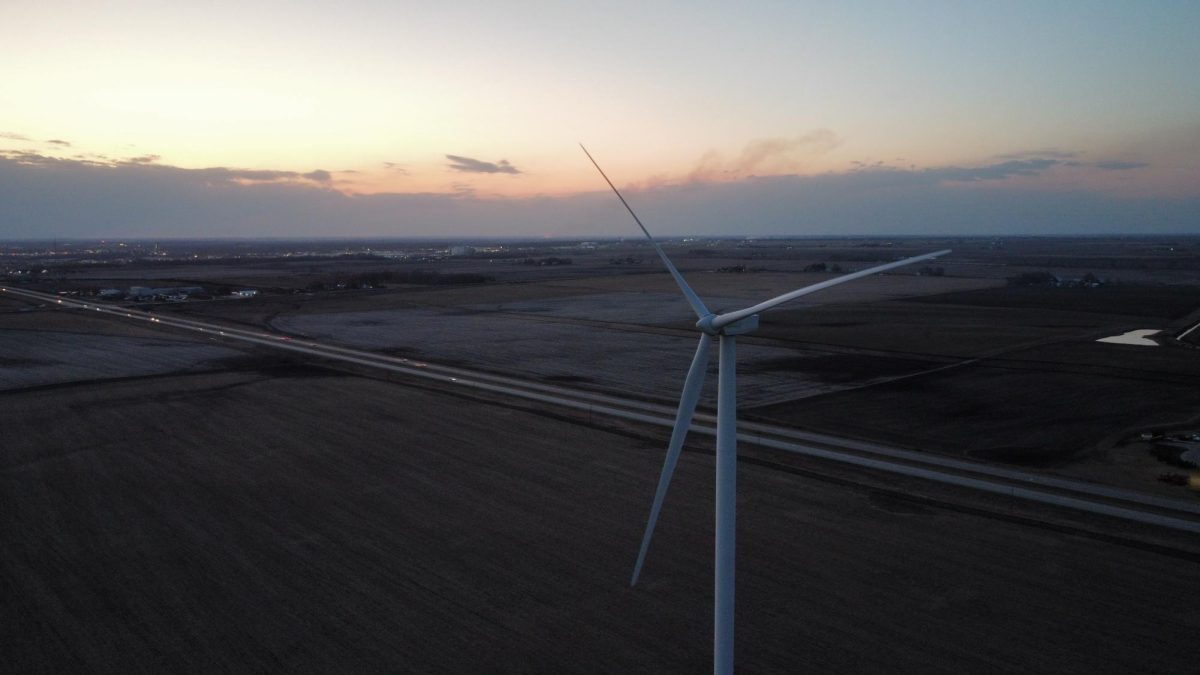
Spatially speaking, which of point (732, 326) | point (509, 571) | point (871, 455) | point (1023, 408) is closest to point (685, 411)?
point (732, 326)

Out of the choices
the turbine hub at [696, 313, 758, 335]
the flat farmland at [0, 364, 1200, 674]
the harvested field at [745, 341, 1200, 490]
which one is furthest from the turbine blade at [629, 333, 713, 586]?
the harvested field at [745, 341, 1200, 490]

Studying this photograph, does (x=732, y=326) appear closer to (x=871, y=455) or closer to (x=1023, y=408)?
(x=871, y=455)

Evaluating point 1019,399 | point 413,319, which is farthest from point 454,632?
point 413,319

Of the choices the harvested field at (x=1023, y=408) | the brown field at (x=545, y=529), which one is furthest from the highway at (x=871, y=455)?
the harvested field at (x=1023, y=408)

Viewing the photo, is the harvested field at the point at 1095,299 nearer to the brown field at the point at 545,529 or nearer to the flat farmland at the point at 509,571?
the brown field at the point at 545,529

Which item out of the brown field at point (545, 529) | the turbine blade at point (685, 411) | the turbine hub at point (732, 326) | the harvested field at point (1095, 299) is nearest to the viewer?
the turbine hub at point (732, 326)

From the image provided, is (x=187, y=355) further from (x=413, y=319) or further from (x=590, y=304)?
(x=590, y=304)
